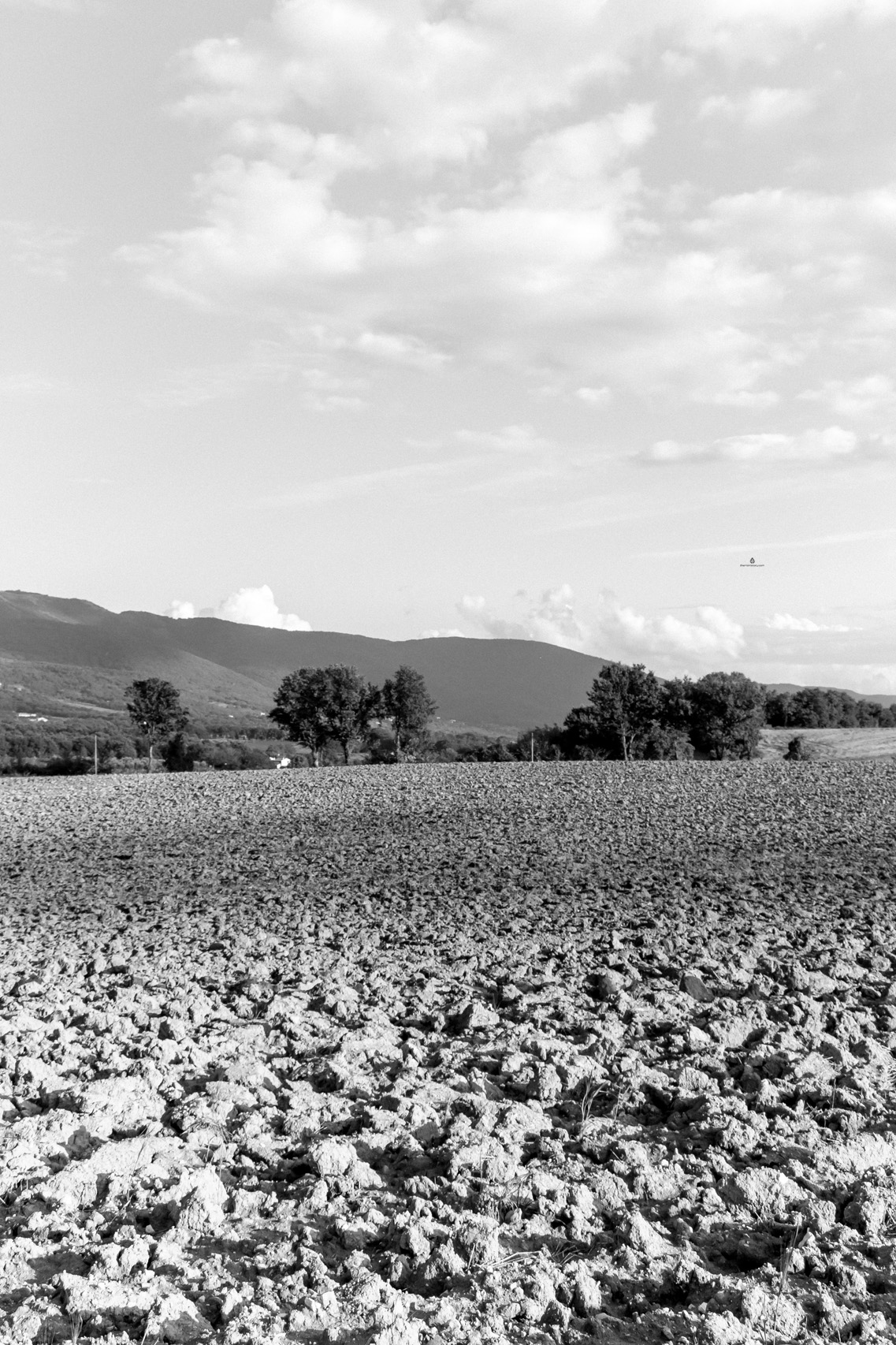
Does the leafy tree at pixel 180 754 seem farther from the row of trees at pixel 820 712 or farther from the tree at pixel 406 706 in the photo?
the row of trees at pixel 820 712

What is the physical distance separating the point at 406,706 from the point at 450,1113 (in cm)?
6431

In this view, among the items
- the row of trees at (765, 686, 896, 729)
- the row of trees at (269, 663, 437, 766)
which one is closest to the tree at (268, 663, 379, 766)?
the row of trees at (269, 663, 437, 766)

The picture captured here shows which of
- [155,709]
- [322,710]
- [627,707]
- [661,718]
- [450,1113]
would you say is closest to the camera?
[450,1113]

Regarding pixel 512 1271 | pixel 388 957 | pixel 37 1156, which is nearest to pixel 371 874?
pixel 388 957

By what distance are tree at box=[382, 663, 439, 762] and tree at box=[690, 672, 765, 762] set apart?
20033mm

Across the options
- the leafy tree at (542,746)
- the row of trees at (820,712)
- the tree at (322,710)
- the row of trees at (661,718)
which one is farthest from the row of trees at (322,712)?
the row of trees at (820,712)

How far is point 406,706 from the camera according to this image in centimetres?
7094

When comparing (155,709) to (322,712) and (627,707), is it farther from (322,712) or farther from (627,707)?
(627,707)

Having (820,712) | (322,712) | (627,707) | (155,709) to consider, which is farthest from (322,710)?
(820,712)

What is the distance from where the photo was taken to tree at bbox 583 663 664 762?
73812 millimetres

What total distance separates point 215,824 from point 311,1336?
23128mm

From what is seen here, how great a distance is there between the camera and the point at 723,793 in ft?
108

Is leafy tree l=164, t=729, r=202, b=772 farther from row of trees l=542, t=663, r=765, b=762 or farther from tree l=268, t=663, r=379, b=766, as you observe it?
row of trees l=542, t=663, r=765, b=762

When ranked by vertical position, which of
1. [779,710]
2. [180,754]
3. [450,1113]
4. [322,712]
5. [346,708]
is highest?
[779,710]
